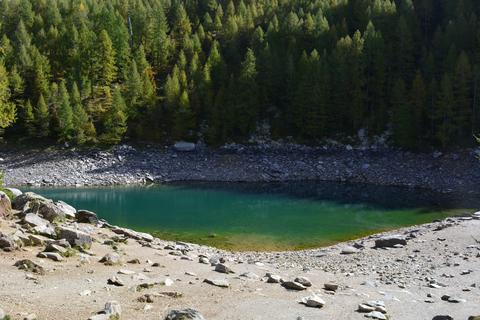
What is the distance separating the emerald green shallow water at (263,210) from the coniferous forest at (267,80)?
53.1 feet

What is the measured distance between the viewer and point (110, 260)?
1880 cm

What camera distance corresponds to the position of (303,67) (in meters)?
74.9

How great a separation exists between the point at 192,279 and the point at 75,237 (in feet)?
19.1

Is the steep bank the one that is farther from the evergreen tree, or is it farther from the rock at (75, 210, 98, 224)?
the rock at (75, 210, 98, 224)

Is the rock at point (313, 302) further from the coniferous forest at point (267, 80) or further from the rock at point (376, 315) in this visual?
the coniferous forest at point (267, 80)

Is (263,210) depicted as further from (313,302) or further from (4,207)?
(313,302)

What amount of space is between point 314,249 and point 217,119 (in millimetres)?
44949

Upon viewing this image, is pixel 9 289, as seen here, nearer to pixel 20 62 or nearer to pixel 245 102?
pixel 245 102

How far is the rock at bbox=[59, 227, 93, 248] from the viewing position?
20141mm

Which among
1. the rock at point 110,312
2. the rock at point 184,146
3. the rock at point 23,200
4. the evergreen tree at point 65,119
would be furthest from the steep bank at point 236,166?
the rock at point 110,312

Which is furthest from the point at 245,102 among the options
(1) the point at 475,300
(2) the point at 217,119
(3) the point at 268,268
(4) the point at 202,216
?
(1) the point at 475,300

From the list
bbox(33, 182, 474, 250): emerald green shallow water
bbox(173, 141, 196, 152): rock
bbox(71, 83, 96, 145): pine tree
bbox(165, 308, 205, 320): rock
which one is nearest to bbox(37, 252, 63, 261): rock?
bbox(165, 308, 205, 320): rock

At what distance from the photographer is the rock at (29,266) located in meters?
16.4

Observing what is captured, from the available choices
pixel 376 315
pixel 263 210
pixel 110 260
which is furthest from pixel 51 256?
pixel 263 210
